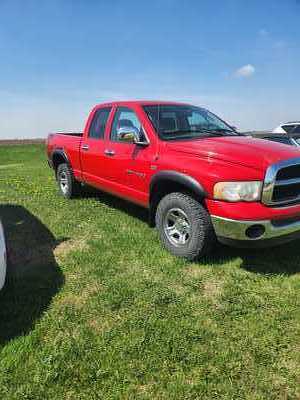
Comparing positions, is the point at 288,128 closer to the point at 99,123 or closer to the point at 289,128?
the point at 289,128

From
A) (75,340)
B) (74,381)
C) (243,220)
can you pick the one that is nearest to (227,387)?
(74,381)

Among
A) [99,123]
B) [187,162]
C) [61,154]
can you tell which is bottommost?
[61,154]

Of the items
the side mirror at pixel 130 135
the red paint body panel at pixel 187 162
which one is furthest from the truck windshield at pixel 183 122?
the side mirror at pixel 130 135

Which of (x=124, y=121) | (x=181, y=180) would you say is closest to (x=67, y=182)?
(x=124, y=121)

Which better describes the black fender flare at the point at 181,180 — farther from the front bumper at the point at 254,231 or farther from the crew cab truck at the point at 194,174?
the front bumper at the point at 254,231

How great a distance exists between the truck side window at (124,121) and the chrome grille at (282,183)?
1.88 meters

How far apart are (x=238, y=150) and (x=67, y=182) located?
439cm

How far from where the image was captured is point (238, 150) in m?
3.77

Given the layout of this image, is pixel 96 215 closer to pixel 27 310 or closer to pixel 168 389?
pixel 27 310

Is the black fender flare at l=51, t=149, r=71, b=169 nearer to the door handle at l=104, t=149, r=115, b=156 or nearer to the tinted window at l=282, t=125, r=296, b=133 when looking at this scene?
the door handle at l=104, t=149, r=115, b=156

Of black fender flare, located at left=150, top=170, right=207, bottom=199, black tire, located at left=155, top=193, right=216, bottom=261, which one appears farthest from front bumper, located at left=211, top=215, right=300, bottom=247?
black fender flare, located at left=150, top=170, right=207, bottom=199

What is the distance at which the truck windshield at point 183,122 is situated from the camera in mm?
4695

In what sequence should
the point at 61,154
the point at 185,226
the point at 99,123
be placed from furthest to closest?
1. the point at 61,154
2. the point at 99,123
3. the point at 185,226

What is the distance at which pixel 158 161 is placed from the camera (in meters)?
4.32
